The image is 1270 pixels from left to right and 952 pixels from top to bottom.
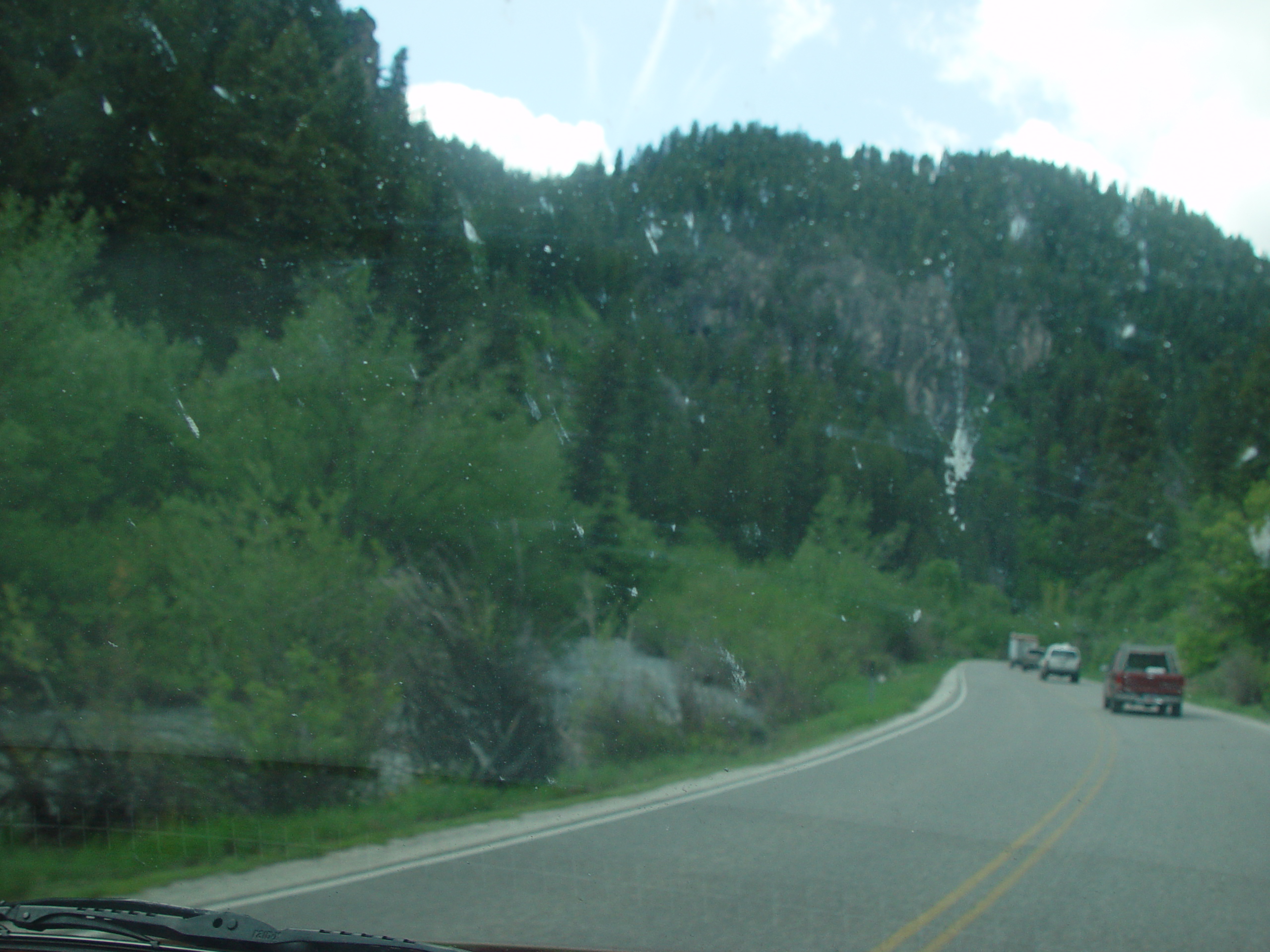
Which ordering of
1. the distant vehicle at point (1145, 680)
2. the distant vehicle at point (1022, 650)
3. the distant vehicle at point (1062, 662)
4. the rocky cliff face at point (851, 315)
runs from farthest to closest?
the distant vehicle at point (1062, 662) → the distant vehicle at point (1022, 650) → the distant vehicle at point (1145, 680) → the rocky cliff face at point (851, 315)

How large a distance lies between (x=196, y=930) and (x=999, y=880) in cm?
482

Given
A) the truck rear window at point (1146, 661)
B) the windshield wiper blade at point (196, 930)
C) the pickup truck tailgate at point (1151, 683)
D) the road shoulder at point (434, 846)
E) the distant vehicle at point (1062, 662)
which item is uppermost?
the windshield wiper blade at point (196, 930)

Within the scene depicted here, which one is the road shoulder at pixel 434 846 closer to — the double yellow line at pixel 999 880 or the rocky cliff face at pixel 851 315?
the double yellow line at pixel 999 880

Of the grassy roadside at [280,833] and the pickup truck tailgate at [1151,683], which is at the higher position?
the pickup truck tailgate at [1151,683]

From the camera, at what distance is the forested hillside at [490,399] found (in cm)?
950

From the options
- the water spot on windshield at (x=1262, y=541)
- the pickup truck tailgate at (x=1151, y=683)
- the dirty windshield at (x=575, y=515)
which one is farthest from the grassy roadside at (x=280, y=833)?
the water spot on windshield at (x=1262, y=541)

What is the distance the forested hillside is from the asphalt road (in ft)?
8.83

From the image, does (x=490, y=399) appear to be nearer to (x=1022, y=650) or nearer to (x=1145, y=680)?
(x=1145, y=680)

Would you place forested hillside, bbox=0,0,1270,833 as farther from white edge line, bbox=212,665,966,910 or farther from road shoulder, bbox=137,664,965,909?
road shoulder, bbox=137,664,965,909

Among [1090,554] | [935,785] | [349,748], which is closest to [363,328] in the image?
[349,748]

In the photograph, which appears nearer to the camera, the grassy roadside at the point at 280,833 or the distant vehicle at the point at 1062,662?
the grassy roadside at the point at 280,833

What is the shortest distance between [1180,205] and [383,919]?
1730 cm

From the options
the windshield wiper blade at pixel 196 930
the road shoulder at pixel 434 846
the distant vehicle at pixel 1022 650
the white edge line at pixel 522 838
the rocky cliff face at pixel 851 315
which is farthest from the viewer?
the distant vehicle at pixel 1022 650

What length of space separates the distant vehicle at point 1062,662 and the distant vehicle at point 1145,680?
31.5 ft
